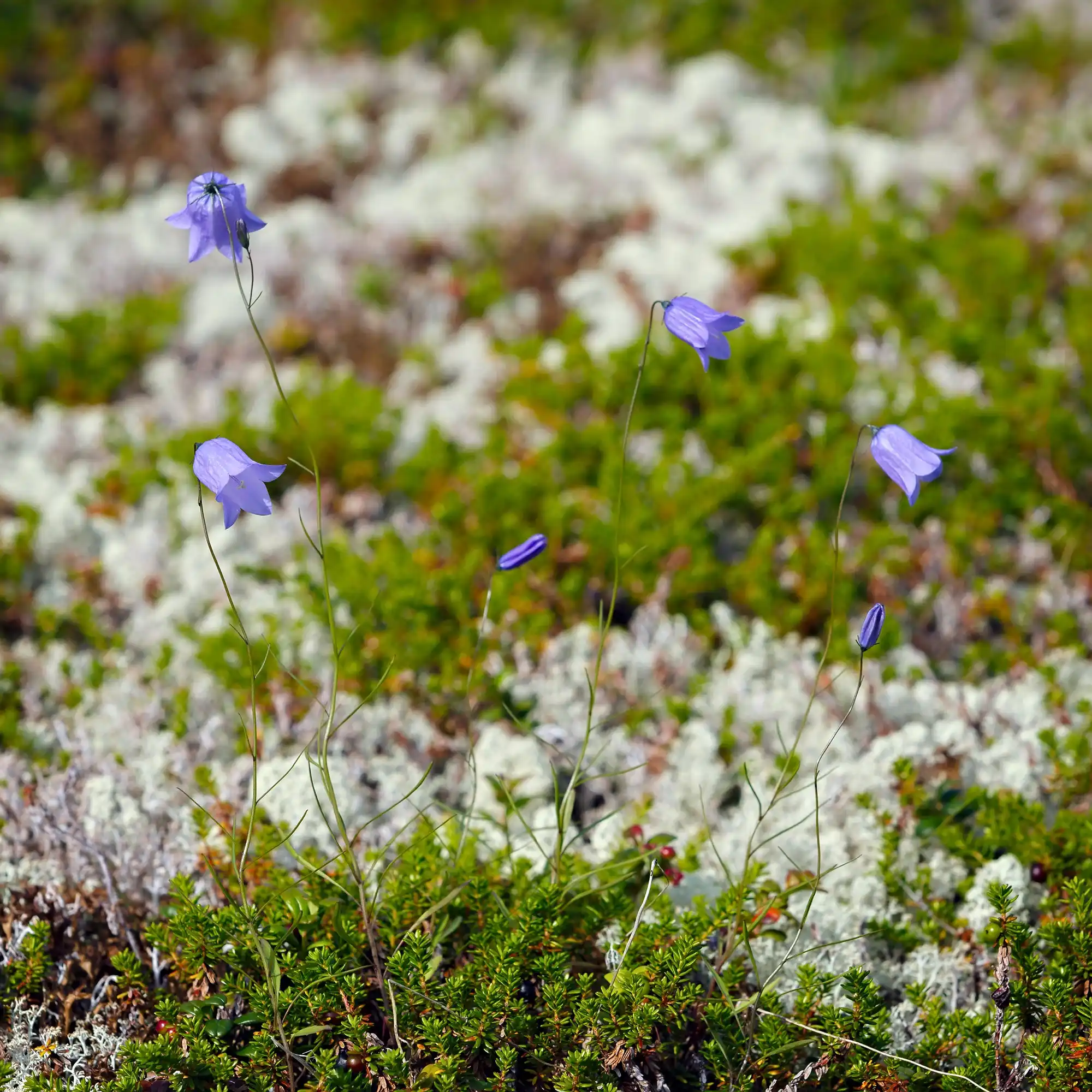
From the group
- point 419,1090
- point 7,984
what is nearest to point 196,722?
point 7,984

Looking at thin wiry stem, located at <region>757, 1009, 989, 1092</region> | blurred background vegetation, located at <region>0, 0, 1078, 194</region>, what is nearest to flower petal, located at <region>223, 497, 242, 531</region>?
thin wiry stem, located at <region>757, 1009, 989, 1092</region>

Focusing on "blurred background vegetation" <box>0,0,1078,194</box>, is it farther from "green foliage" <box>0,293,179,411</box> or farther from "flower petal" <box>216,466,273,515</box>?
"flower petal" <box>216,466,273,515</box>

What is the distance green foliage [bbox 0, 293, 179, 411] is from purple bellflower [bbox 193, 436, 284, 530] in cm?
358

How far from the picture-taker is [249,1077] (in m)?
2.38

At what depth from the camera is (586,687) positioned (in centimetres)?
386

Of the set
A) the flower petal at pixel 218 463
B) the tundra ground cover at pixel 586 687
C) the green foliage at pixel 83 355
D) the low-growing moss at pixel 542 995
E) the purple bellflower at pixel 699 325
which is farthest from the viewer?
the green foliage at pixel 83 355

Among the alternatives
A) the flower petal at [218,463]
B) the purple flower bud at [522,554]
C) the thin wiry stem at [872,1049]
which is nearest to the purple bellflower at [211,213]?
the flower petal at [218,463]

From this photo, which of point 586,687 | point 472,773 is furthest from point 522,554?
point 586,687

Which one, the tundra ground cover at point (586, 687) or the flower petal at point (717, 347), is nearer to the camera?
the flower petal at point (717, 347)

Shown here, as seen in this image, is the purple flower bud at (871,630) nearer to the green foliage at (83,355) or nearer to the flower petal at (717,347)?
the flower petal at (717,347)

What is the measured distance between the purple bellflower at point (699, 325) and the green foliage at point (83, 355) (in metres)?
3.98

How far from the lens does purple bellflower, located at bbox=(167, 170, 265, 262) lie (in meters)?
2.34

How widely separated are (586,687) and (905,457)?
1830mm

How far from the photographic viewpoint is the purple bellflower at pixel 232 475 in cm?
217
